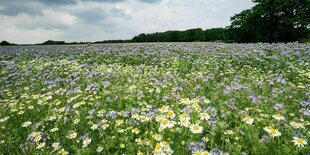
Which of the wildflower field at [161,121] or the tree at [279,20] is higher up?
the tree at [279,20]

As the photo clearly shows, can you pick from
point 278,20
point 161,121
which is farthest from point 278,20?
point 161,121

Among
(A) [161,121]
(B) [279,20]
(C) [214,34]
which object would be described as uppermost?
(B) [279,20]

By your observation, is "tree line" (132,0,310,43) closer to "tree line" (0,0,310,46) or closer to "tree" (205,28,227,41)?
"tree line" (0,0,310,46)

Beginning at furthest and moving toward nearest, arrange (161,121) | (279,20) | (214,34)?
1. (214,34)
2. (279,20)
3. (161,121)

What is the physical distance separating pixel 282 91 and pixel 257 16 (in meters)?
35.2

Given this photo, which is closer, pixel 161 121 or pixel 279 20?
pixel 161 121

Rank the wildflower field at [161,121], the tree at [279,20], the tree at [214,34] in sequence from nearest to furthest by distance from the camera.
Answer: the wildflower field at [161,121] < the tree at [279,20] < the tree at [214,34]

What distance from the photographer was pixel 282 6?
112ft

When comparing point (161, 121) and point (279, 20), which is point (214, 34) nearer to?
point (279, 20)

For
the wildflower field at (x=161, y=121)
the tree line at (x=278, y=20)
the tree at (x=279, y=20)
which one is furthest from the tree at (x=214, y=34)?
the wildflower field at (x=161, y=121)

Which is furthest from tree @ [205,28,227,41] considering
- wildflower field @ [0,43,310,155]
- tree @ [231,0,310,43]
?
wildflower field @ [0,43,310,155]

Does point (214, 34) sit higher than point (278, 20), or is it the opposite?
point (278, 20)

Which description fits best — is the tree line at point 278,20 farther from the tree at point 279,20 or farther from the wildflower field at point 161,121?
the wildflower field at point 161,121

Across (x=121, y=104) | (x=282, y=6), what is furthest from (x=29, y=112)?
(x=282, y=6)
